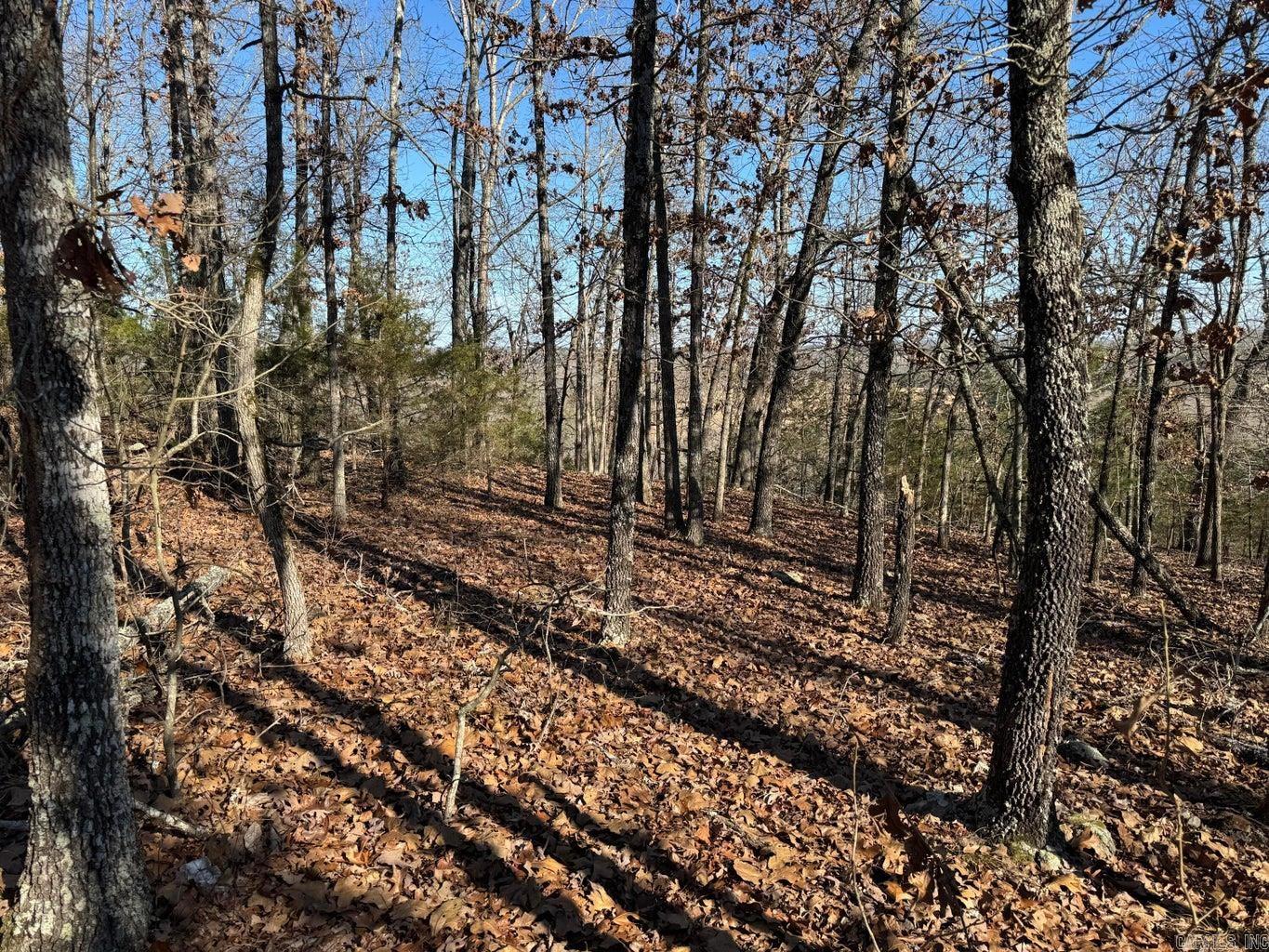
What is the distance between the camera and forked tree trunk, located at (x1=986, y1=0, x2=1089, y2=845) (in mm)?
4160

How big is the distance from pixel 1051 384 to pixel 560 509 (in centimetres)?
1140

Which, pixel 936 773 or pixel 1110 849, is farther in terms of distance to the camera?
pixel 936 773

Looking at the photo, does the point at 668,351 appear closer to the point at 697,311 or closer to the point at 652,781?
the point at 697,311

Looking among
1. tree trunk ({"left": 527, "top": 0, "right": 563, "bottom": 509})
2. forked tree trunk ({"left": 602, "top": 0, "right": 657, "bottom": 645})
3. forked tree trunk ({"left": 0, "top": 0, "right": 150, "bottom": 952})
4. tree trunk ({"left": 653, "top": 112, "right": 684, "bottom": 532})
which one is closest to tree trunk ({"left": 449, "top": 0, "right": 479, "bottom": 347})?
tree trunk ({"left": 527, "top": 0, "right": 563, "bottom": 509})

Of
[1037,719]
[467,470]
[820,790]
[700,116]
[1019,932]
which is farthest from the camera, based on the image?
[467,470]

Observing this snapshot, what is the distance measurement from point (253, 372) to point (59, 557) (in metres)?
3.22

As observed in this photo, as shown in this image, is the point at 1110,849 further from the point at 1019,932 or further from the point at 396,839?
the point at 396,839

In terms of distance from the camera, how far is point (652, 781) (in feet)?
17.8

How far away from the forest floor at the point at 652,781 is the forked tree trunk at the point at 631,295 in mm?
840

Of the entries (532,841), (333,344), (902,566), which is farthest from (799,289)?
(532,841)

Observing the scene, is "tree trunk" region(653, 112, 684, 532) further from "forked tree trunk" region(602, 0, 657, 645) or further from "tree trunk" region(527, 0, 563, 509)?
"forked tree trunk" region(602, 0, 657, 645)

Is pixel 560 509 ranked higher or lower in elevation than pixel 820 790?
higher

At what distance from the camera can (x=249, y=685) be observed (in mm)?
6098

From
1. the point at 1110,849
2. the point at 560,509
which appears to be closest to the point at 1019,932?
the point at 1110,849
